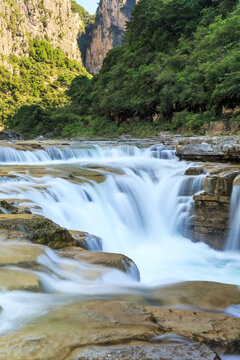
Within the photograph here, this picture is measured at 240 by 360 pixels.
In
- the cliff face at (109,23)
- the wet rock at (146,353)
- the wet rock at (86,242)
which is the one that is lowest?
the wet rock at (86,242)

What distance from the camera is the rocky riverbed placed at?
176 cm

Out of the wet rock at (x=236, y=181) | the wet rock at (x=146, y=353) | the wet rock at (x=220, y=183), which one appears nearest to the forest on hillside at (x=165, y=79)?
the wet rock at (x=220, y=183)

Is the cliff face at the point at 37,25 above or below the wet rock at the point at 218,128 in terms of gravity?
above

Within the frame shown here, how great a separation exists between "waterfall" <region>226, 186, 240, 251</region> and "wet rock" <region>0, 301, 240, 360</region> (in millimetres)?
4578

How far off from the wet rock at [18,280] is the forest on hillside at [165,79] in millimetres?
14721

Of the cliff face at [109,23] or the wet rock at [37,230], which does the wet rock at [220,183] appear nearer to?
the wet rock at [37,230]

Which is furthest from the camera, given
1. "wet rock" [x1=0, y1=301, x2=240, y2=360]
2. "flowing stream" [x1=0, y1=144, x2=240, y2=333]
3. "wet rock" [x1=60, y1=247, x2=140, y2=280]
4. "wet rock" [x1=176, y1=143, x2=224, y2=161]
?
"wet rock" [x1=176, y1=143, x2=224, y2=161]

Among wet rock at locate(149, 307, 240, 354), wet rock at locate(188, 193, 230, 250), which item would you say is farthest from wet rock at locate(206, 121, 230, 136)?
wet rock at locate(149, 307, 240, 354)

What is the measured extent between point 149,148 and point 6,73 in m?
74.2

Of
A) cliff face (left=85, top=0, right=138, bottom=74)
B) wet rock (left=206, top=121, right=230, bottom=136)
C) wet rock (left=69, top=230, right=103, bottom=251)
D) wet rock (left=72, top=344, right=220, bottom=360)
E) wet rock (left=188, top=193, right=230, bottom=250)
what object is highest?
cliff face (left=85, top=0, right=138, bottom=74)

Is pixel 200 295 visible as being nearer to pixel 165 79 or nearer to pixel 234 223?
pixel 234 223

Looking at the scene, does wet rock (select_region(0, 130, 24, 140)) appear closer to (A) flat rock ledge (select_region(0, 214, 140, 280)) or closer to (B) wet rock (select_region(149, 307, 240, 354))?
(A) flat rock ledge (select_region(0, 214, 140, 280))

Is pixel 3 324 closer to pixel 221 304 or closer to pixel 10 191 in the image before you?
pixel 221 304

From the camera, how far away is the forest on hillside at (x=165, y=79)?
17688mm
